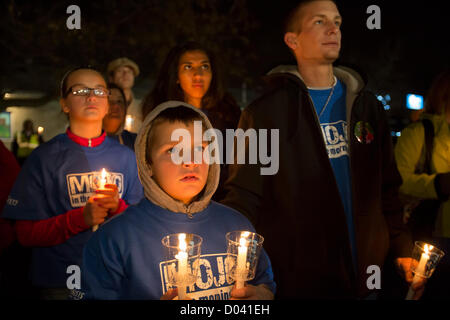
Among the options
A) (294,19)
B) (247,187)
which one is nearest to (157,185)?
(247,187)

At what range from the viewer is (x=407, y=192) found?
11.5 ft

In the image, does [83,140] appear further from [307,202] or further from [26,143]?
[26,143]

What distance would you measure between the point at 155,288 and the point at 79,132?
1739 mm

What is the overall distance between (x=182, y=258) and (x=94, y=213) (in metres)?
1.20

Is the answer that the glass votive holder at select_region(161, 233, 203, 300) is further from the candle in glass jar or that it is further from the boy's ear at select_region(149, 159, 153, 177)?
the boy's ear at select_region(149, 159, 153, 177)

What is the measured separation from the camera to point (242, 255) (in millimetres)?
1800

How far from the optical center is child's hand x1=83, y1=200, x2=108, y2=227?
103 inches

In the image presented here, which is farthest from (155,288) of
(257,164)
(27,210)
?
(27,210)

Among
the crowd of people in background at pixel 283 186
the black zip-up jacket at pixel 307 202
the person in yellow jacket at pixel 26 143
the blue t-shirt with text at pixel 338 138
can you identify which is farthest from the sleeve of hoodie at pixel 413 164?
the person in yellow jacket at pixel 26 143

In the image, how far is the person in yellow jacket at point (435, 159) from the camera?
341 centimetres

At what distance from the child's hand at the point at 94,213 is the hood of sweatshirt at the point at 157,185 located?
0.57 m

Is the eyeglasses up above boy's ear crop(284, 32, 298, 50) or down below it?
below

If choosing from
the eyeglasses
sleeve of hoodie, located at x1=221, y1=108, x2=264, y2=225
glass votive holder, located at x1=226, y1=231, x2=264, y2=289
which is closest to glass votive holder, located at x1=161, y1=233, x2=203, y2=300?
glass votive holder, located at x1=226, y1=231, x2=264, y2=289

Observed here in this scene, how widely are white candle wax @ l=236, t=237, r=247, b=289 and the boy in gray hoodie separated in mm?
43
